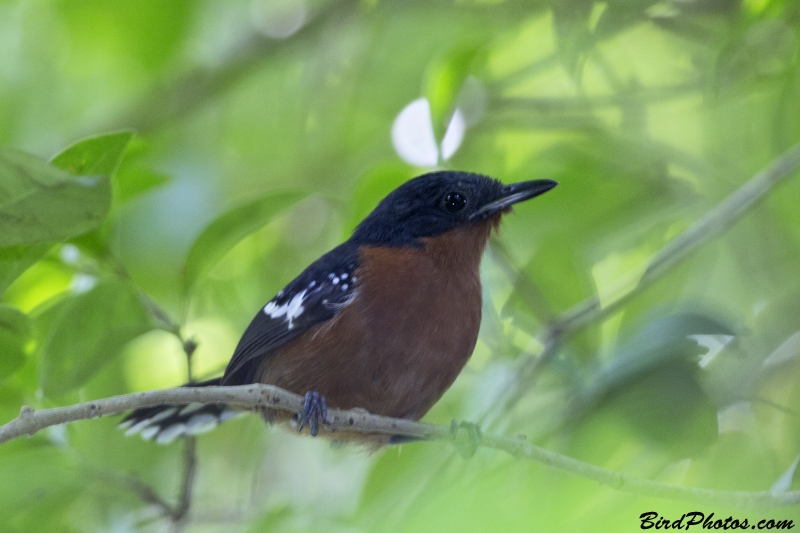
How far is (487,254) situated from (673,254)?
813 mm

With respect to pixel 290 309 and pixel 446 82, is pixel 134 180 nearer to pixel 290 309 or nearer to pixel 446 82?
pixel 290 309

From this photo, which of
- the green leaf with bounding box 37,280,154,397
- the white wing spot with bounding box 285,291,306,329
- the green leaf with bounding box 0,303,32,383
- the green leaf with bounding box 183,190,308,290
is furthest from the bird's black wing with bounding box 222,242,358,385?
the green leaf with bounding box 0,303,32,383

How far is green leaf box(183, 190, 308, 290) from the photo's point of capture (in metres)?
2.29

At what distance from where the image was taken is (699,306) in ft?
8.14

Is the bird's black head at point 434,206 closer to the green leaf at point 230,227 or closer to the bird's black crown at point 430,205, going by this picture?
the bird's black crown at point 430,205

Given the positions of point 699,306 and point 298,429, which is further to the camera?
point 699,306

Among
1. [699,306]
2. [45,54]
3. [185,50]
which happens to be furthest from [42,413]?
[45,54]

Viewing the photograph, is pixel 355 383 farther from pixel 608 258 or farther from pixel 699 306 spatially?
pixel 608 258

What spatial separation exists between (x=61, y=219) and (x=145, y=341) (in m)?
2.35

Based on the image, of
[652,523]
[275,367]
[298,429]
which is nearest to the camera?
[652,523]

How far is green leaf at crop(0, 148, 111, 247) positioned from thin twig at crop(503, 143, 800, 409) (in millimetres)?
1462

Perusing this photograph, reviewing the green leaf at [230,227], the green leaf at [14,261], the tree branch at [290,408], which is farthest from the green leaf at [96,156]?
the tree branch at [290,408]

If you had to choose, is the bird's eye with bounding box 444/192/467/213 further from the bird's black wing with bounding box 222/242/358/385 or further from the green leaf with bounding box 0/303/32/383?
A: the green leaf with bounding box 0/303/32/383

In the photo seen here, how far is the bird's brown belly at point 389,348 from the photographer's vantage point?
2.28 metres
